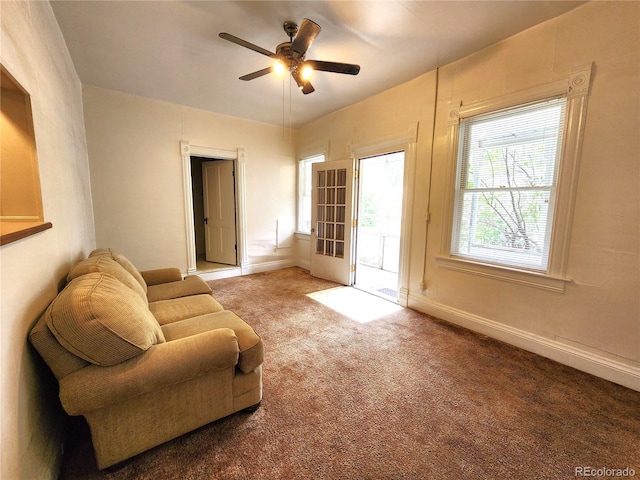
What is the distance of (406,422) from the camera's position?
1.62 meters

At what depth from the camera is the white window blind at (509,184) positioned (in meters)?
2.26

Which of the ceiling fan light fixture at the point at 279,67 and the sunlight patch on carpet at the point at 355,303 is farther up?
the ceiling fan light fixture at the point at 279,67

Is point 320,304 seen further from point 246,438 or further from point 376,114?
point 376,114

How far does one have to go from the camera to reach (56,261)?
168cm

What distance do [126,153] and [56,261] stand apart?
255 centimetres

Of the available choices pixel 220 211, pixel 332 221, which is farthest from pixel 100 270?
pixel 220 211

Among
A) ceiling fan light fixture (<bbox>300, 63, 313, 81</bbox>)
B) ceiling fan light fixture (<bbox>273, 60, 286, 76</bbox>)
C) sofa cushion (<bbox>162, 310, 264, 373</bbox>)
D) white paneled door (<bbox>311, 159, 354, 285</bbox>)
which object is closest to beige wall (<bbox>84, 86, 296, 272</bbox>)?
white paneled door (<bbox>311, 159, 354, 285</bbox>)

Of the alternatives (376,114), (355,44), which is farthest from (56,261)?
(376,114)

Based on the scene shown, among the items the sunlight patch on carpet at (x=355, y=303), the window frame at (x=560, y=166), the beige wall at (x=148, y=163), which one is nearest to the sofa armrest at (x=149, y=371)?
the sunlight patch on carpet at (x=355, y=303)

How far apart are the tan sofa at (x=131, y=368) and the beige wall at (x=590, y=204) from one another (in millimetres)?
2401

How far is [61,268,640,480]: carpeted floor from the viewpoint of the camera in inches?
52.6

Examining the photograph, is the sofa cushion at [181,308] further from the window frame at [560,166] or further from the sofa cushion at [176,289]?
the window frame at [560,166]

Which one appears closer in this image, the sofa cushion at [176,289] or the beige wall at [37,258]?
the beige wall at [37,258]

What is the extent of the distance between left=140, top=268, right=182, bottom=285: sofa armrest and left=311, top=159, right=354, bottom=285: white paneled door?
2.34 meters
